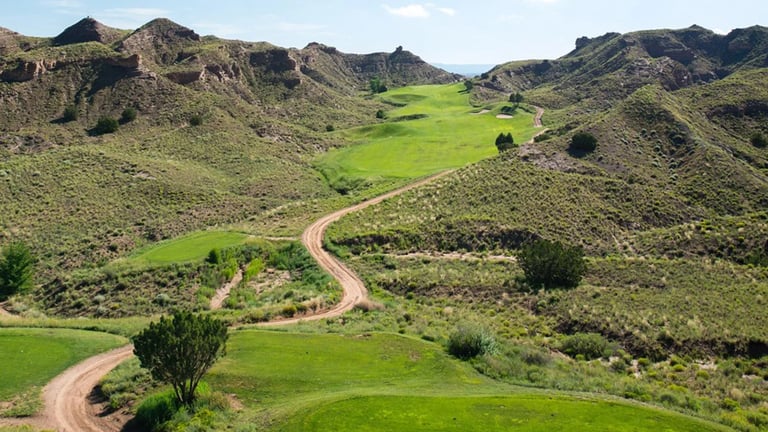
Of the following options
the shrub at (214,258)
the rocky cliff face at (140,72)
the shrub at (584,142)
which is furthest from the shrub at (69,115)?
the shrub at (584,142)

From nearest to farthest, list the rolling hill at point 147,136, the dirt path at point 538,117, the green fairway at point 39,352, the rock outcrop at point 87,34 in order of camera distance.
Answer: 1. the green fairway at point 39,352
2. the rolling hill at point 147,136
3. the dirt path at point 538,117
4. the rock outcrop at point 87,34

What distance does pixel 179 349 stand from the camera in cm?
1795

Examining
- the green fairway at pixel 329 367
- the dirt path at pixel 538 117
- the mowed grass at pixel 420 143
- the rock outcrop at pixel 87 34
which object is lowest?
the green fairway at pixel 329 367

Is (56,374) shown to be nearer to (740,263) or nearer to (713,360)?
(713,360)

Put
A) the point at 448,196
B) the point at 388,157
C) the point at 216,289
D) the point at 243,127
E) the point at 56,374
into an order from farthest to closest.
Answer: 1. the point at 243,127
2. the point at 388,157
3. the point at 448,196
4. the point at 216,289
5. the point at 56,374

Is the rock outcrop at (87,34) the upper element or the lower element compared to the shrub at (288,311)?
upper

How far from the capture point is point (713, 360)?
2461 centimetres

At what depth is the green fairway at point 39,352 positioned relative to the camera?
20859mm

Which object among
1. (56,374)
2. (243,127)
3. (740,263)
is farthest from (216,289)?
(243,127)

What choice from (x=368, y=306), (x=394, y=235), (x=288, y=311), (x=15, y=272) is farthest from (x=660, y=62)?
(x=15, y=272)

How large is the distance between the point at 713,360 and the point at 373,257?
24.2 meters

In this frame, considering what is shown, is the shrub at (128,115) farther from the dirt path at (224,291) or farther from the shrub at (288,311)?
the shrub at (288,311)

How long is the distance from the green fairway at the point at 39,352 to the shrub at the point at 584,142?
169ft

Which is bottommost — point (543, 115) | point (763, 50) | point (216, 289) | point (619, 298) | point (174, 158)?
point (216, 289)
